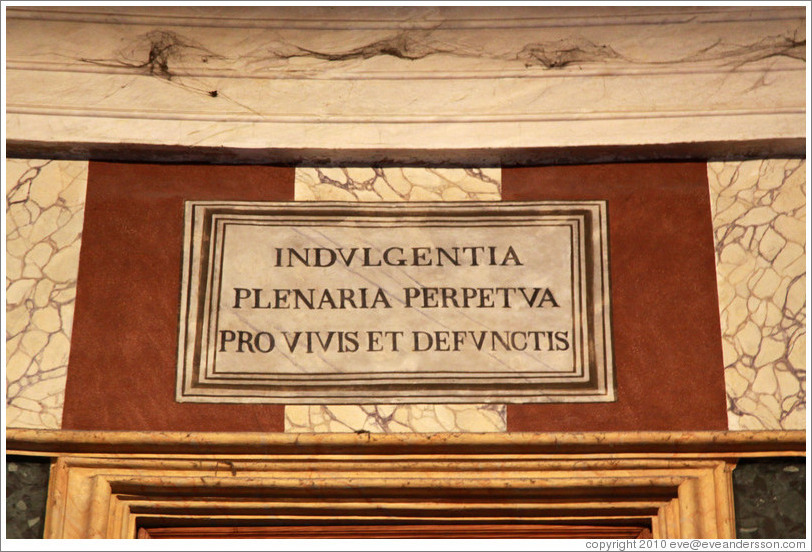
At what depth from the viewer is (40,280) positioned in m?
4.42

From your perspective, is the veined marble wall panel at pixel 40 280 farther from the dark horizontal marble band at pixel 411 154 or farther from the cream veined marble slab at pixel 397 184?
the cream veined marble slab at pixel 397 184

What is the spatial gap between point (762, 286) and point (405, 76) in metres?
1.27

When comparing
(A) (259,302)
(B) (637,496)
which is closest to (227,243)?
(A) (259,302)

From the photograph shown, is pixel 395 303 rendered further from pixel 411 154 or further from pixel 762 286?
pixel 762 286

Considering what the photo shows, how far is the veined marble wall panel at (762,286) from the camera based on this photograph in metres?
4.24

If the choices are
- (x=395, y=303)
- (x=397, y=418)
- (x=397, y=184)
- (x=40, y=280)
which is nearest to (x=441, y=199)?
(x=397, y=184)

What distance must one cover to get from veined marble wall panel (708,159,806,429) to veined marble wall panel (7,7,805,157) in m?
0.14

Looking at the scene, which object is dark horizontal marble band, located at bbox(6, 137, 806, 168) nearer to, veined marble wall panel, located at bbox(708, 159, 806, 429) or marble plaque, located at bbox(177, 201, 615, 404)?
veined marble wall panel, located at bbox(708, 159, 806, 429)

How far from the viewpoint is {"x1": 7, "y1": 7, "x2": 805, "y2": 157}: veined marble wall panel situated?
4594 millimetres

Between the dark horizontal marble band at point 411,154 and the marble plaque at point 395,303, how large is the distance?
0.53ft

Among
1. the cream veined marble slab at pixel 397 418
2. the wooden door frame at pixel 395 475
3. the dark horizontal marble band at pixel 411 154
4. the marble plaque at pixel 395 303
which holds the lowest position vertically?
the wooden door frame at pixel 395 475

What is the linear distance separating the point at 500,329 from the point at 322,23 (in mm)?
1117

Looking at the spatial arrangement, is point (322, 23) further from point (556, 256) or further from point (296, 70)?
point (556, 256)

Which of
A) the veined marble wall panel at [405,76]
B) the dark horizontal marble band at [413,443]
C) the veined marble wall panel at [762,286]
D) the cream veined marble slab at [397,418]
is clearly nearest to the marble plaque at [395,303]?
the cream veined marble slab at [397,418]
